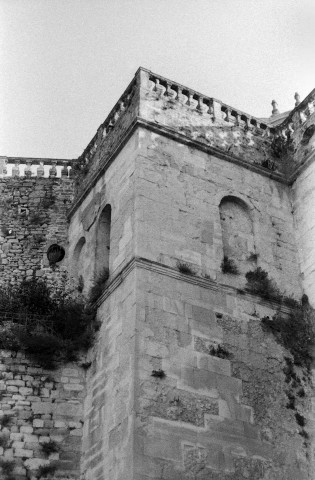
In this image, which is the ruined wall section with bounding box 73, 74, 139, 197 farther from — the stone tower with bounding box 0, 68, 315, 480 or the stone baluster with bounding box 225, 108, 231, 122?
the stone baluster with bounding box 225, 108, 231, 122

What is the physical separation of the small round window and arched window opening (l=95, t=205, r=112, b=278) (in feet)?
13.7

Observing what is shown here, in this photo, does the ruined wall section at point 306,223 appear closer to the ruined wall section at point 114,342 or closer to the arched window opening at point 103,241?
the ruined wall section at point 114,342

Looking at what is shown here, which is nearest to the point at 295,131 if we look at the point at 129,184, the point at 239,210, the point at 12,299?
the point at 239,210

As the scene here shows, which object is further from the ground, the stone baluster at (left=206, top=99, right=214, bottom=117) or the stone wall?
the stone baluster at (left=206, top=99, right=214, bottom=117)

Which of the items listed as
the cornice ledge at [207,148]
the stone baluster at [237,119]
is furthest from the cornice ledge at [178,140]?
the stone baluster at [237,119]

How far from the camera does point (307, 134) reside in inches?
623

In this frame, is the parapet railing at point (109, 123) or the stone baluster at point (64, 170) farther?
the stone baluster at point (64, 170)

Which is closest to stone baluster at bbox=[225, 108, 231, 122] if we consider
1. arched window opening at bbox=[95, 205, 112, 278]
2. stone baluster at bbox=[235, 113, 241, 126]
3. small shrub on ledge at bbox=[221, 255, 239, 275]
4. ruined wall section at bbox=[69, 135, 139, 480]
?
stone baluster at bbox=[235, 113, 241, 126]

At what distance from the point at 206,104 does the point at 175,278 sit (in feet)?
15.1

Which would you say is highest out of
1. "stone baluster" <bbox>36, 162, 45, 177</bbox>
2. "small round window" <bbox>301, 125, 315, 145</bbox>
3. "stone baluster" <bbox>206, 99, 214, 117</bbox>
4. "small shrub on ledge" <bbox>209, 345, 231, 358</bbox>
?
"stone baluster" <bbox>36, 162, 45, 177</bbox>

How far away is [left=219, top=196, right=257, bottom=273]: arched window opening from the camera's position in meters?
14.5

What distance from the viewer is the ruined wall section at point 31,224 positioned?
1683 centimetres

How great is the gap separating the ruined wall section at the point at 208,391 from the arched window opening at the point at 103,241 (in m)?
2.46

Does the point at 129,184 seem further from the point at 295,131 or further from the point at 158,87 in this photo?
the point at 295,131
